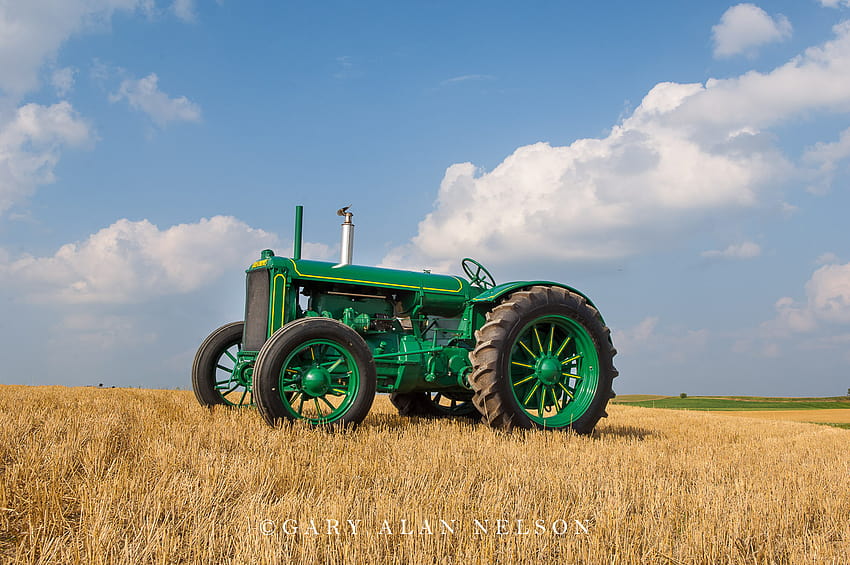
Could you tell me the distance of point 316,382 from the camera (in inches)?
237

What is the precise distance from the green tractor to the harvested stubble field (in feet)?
2.27

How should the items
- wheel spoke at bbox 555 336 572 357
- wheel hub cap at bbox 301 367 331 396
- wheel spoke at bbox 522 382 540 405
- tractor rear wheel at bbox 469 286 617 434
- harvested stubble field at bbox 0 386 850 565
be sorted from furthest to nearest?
wheel spoke at bbox 555 336 572 357 < wheel spoke at bbox 522 382 540 405 < tractor rear wheel at bbox 469 286 617 434 < wheel hub cap at bbox 301 367 331 396 < harvested stubble field at bbox 0 386 850 565

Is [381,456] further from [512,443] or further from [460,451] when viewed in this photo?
[512,443]

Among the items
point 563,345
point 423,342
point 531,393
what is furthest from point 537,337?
point 423,342

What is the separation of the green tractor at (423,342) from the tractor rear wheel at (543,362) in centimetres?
1

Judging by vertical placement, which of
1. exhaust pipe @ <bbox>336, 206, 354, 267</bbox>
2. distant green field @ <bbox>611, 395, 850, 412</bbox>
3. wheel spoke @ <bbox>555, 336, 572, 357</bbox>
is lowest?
distant green field @ <bbox>611, 395, 850, 412</bbox>

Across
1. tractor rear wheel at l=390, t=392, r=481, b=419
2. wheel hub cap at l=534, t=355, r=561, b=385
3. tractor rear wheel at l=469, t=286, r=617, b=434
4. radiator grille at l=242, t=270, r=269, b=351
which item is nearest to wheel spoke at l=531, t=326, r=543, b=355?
tractor rear wheel at l=469, t=286, r=617, b=434

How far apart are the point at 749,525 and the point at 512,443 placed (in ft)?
8.18

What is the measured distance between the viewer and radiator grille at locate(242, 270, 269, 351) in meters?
7.07

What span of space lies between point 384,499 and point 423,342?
13.2 ft

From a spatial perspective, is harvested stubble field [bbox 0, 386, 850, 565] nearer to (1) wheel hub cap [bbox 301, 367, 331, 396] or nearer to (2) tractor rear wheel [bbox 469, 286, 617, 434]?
(1) wheel hub cap [bbox 301, 367, 331, 396]

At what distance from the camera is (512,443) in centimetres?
566

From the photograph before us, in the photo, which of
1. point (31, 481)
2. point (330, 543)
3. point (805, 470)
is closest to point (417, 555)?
point (330, 543)

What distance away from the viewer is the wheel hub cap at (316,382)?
6.02 m
